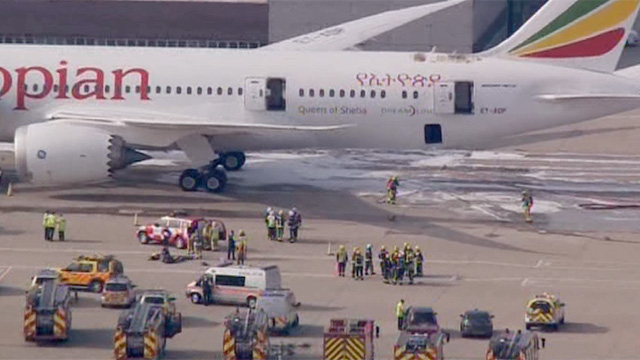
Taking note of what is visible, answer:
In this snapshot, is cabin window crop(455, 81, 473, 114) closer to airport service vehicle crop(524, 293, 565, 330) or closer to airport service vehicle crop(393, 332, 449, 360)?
airport service vehicle crop(524, 293, 565, 330)

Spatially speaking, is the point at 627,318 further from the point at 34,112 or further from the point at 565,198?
the point at 34,112

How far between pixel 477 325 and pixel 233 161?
30679 mm

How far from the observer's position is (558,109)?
257 ft

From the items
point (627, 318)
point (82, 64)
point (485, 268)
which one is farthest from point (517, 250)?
point (82, 64)

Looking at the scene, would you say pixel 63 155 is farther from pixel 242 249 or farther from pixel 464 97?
pixel 464 97

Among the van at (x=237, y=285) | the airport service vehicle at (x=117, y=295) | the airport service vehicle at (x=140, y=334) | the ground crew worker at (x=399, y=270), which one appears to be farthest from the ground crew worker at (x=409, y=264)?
the airport service vehicle at (x=140, y=334)

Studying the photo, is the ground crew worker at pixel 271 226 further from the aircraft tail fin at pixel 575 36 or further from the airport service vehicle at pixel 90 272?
the aircraft tail fin at pixel 575 36

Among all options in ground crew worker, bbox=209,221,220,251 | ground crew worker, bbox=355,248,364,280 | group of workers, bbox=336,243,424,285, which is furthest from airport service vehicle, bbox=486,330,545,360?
ground crew worker, bbox=209,221,220,251

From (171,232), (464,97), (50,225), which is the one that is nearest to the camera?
(171,232)

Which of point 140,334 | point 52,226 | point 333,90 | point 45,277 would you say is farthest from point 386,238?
point 140,334

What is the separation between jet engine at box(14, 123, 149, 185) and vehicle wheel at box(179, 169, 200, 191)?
4741 mm

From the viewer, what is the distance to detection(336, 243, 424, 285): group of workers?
6222cm

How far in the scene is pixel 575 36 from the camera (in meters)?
79.0

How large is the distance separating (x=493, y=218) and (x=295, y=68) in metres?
10.7
